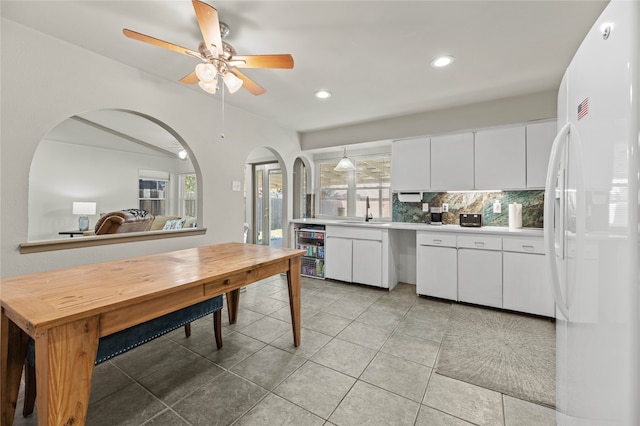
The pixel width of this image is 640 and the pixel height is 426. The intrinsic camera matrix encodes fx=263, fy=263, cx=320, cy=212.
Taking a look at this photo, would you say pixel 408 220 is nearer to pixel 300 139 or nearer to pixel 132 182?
pixel 300 139

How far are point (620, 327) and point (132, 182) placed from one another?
7.83 meters

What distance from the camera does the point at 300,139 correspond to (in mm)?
4684

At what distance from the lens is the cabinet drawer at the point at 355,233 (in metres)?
3.73

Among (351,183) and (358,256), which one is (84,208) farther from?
(358,256)

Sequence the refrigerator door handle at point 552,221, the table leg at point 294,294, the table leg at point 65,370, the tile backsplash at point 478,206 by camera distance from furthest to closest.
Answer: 1. the tile backsplash at point 478,206
2. the table leg at point 294,294
3. the refrigerator door handle at point 552,221
4. the table leg at point 65,370

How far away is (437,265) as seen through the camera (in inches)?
130

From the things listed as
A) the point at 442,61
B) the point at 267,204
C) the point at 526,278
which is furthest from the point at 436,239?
the point at 267,204

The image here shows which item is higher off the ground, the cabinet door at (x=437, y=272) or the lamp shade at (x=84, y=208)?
the lamp shade at (x=84, y=208)

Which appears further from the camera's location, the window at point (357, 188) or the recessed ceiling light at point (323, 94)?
the window at point (357, 188)

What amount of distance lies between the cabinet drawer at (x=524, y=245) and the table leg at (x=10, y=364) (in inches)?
152

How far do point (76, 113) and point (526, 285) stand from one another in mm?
4532

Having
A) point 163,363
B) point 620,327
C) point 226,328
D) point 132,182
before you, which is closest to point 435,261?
point 226,328

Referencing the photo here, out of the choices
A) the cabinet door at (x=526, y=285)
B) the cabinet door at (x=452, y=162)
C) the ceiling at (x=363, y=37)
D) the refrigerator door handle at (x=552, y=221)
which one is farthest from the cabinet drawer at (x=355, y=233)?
the refrigerator door handle at (x=552, y=221)

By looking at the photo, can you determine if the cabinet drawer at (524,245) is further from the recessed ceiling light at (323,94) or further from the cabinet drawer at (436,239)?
the recessed ceiling light at (323,94)
